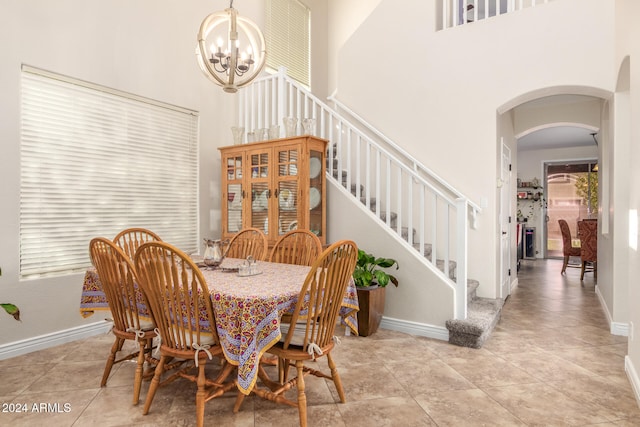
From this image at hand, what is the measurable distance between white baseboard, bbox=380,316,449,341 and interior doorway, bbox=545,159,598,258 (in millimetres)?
8031

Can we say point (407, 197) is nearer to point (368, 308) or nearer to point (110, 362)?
point (368, 308)

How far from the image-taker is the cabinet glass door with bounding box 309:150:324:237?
3871 mm

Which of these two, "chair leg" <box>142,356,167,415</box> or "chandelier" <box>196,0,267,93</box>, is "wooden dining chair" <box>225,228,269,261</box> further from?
"chandelier" <box>196,0,267,93</box>

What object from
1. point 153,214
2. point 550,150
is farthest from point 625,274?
point 550,150

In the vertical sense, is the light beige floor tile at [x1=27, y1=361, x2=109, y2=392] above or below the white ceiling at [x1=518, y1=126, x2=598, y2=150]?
below

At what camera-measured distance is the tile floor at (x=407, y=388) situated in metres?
2.04

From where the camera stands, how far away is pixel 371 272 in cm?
347

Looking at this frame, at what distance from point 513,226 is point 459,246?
272 centimetres

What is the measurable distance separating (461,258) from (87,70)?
380 centimetres

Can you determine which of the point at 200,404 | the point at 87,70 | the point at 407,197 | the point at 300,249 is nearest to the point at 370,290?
the point at 300,249

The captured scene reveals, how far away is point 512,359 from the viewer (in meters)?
2.86

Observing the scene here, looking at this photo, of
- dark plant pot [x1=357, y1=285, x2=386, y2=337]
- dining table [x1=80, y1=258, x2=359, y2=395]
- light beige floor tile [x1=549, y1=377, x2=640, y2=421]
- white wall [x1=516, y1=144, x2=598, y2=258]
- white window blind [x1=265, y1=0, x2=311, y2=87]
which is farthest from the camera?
white wall [x1=516, y1=144, x2=598, y2=258]

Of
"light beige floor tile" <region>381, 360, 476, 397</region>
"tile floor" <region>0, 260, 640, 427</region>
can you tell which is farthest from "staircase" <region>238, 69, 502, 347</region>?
"light beige floor tile" <region>381, 360, 476, 397</region>

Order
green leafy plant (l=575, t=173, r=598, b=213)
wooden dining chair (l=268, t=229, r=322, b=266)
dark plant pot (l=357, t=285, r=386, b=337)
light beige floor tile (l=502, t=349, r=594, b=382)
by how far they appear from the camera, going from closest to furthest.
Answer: light beige floor tile (l=502, t=349, r=594, b=382) < wooden dining chair (l=268, t=229, r=322, b=266) < dark plant pot (l=357, t=285, r=386, b=337) < green leafy plant (l=575, t=173, r=598, b=213)
